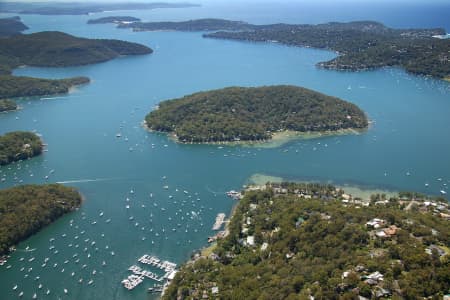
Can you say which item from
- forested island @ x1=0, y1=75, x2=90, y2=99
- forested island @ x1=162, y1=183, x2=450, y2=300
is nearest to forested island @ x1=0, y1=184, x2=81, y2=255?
forested island @ x1=162, y1=183, x2=450, y2=300

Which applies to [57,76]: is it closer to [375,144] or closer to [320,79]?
[320,79]

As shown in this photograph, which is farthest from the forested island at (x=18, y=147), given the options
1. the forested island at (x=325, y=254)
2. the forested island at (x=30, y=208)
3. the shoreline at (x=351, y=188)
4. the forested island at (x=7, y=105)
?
the forested island at (x=325, y=254)

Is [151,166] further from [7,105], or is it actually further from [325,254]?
[7,105]

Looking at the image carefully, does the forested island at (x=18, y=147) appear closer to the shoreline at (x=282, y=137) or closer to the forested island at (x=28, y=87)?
the shoreline at (x=282, y=137)

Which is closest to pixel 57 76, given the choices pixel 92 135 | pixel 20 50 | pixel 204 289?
pixel 20 50

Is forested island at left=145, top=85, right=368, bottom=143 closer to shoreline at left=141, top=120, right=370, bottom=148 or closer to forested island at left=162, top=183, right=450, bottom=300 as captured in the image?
shoreline at left=141, top=120, right=370, bottom=148

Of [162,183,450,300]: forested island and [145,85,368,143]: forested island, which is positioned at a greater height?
[145,85,368,143]: forested island

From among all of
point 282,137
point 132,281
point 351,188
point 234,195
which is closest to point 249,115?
point 282,137
